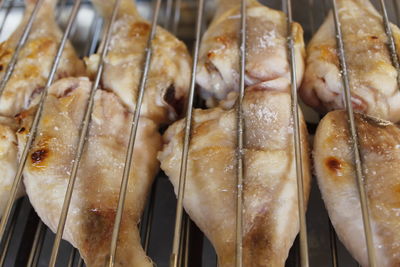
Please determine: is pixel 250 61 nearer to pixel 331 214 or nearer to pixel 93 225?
pixel 331 214

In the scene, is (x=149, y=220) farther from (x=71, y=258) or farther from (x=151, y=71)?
(x=151, y=71)

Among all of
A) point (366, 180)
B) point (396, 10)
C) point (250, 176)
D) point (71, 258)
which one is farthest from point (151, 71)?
point (396, 10)

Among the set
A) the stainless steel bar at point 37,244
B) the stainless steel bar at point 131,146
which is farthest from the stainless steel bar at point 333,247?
the stainless steel bar at point 37,244

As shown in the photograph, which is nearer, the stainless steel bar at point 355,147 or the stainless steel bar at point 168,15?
the stainless steel bar at point 355,147

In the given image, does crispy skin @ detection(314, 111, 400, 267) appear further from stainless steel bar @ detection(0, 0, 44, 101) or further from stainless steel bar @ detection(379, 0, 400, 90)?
stainless steel bar @ detection(0, 0, 44, 101)

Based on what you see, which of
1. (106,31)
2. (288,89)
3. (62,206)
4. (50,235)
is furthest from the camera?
(106,31)

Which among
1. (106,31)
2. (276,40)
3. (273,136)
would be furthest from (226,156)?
(106,31)

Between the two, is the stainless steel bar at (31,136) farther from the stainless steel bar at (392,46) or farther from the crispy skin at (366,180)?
the stainless steel bar at (392,46)
